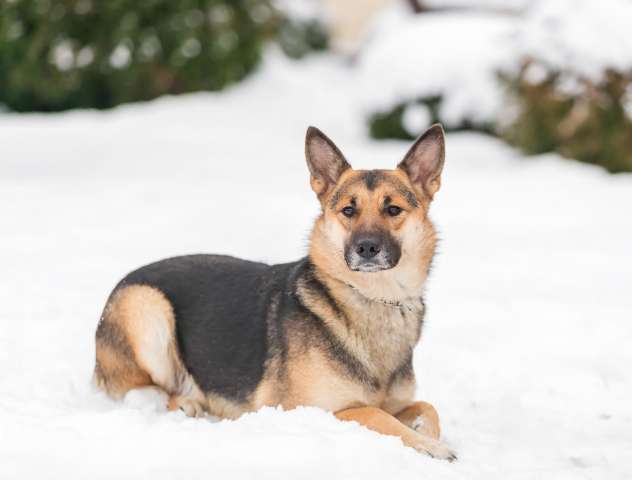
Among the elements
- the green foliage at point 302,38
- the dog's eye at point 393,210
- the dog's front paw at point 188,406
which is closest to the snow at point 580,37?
the dog's eye at point 393,210

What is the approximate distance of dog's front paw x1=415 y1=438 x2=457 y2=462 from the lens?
13.5ft

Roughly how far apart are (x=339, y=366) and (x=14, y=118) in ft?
48.5

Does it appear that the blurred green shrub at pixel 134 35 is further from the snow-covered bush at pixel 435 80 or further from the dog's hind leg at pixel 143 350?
the dog's hind leg at pixel 143 350

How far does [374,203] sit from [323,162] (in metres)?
0.47

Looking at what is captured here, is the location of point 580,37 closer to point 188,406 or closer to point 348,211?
point 348,211

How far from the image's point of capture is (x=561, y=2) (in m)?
13.4

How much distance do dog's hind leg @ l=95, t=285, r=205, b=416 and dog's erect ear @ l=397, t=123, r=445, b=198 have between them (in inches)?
61.7

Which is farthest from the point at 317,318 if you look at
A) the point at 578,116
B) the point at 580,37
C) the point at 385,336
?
the point at 580,37

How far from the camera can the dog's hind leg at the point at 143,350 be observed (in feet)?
16.2

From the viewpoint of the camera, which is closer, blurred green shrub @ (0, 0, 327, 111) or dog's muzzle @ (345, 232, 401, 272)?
dog's muzzle @ (345, 232, 401, 272)

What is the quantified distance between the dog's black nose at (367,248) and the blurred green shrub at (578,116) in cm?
898

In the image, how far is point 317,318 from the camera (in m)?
4.52

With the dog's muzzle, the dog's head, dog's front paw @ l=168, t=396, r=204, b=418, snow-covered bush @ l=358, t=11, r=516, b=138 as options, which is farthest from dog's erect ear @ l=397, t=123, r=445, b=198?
snow-covered bush @ l=358, t=11, r=516, b=138

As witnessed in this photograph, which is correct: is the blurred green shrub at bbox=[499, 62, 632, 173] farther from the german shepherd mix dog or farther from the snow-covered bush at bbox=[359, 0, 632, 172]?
the german shepherd mix dog
